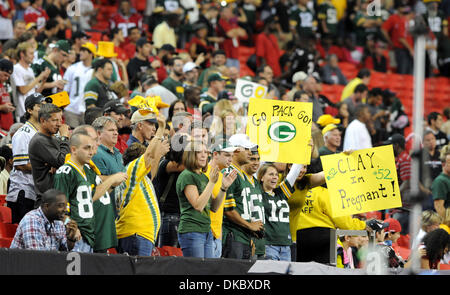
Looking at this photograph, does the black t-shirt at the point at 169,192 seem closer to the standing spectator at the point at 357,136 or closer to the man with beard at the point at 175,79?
the man with beard at the point at 175,79

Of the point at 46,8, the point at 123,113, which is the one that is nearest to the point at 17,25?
the point at 46,8

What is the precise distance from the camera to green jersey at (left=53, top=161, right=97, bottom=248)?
24.8 ft

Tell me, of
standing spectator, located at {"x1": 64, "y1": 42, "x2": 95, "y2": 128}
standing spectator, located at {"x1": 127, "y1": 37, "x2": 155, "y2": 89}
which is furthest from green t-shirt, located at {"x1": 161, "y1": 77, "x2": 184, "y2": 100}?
standing spectator, located at {"x1": 127, "y1": 37, "x2": 155, "y2": 89}

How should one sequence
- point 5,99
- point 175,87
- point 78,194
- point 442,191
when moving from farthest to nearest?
point 175,87 → point 442,191 → point 5,99 → point 78,194

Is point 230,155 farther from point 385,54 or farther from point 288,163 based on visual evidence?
point 385,54

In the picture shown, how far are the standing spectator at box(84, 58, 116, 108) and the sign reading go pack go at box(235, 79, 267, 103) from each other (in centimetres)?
182

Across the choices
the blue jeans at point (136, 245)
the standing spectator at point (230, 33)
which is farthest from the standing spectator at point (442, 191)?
the standing spectator at point (230, 33)

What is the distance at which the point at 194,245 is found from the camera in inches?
330

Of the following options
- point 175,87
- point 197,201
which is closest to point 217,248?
point 197,201

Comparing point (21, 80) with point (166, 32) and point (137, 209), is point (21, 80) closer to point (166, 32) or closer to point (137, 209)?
point (137, 209)

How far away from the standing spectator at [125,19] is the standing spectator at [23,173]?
900 cm

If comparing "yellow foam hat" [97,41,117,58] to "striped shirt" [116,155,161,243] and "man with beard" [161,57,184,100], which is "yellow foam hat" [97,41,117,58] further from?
"striped shirt" [116,155,161,243]

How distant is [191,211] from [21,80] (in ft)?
14.5
